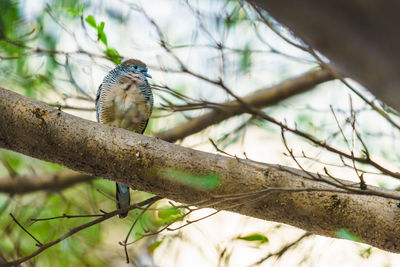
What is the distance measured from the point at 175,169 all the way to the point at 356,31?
49.5 inches

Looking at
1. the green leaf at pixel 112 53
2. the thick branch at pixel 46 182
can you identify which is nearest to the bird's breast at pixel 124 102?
the thick branch at pixel 46 182

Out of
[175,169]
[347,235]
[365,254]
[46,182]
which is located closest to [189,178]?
[175,169]

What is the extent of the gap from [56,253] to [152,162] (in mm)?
1309

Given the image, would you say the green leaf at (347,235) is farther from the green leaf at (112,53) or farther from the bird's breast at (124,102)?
the bird's breast at (124,102)

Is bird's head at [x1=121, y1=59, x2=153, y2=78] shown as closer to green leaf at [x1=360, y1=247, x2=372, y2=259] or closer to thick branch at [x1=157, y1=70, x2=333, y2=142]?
thick branch at [x1=157, y1=70, x2=333, y2=142]

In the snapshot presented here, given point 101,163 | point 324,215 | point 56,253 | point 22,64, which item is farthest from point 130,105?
point 324,215

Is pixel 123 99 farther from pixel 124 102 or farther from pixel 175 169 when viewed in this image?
pixel 175 169

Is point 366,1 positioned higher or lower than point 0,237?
higher

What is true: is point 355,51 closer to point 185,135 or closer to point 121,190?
point 121,190

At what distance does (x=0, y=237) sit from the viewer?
94.8 inches

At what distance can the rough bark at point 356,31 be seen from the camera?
1.56ft

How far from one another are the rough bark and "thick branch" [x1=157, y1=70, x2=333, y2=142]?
2.22m

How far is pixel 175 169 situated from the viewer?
171 cm

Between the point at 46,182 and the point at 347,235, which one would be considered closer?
the point at 347,235
